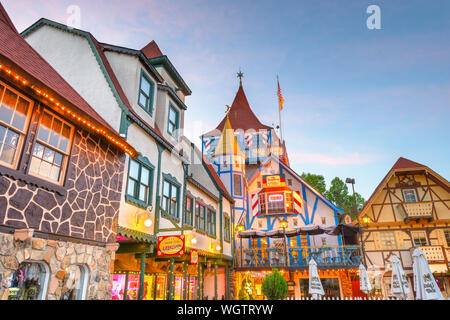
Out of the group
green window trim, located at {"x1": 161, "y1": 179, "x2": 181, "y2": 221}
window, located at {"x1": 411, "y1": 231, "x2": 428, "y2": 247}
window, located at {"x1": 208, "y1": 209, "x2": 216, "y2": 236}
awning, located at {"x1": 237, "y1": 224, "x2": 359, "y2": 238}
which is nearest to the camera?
green window trim, located at {"x1": 161, "y1": 179, "x2": 181, "y2": 221}

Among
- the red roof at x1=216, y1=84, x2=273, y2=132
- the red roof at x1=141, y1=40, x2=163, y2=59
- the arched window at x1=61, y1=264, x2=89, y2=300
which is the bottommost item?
the arched window at x1=61, y1=264, x2=89, y2=300

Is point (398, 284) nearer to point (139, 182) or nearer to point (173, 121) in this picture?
point (139, 182)

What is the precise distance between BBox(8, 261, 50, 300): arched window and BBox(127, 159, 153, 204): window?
10.9 ft

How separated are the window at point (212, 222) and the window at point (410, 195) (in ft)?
52.4

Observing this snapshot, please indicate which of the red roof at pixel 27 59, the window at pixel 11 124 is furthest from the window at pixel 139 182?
the window at pixel 11 124

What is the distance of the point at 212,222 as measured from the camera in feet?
57.6

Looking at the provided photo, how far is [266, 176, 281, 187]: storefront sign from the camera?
85.7 feet

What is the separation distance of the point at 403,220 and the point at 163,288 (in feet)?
60.7

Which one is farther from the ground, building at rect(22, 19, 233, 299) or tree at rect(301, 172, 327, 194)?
tree at rect(301, 172, 327, 194)

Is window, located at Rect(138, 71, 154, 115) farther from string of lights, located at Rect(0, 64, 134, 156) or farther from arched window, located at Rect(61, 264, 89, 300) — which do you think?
arched window, located at Rect(61, 264, 89, 300)

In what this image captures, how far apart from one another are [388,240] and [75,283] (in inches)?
888

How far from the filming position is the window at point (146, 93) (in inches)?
430

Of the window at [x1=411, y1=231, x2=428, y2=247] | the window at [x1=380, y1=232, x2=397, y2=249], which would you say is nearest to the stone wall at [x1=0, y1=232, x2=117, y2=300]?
the window at [x1=380, y1=232, x2=397, y2=249]

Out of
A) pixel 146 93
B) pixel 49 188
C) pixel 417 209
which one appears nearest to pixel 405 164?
pixel 417 209
